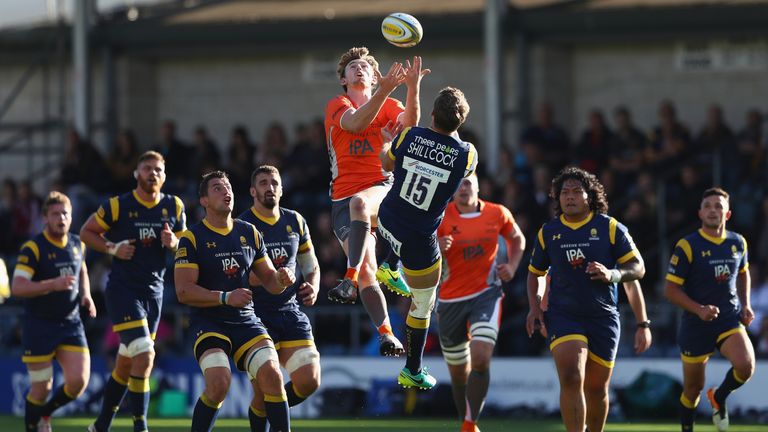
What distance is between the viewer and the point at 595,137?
1931 cm

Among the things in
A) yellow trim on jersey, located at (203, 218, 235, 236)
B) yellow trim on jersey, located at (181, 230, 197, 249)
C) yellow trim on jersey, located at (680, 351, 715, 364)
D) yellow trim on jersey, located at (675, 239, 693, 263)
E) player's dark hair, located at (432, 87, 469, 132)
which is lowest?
yellow trim on jersey, located at (680, 351, 715, 364)

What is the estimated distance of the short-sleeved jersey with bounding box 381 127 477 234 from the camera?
10375mm

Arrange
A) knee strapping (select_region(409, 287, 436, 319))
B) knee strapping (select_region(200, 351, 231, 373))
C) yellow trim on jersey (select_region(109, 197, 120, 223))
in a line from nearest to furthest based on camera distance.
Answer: knee strapping (select_region(200, 351, 231, 373)) < knee strapping (select_region(409, 287, 436, 319)) < yellow trim on jersey (select_region(109, 197, 120, 223))

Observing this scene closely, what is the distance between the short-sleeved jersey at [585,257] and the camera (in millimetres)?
11117

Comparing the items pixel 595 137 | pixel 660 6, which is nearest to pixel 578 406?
pixel 595 137

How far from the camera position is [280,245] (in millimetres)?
11406

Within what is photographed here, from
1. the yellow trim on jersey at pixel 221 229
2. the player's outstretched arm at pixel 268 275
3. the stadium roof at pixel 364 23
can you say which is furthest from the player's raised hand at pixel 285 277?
the stadium roof at pixel 364 23

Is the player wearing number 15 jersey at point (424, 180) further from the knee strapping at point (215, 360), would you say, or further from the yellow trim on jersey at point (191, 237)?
the knee strapping at point (215, 360)

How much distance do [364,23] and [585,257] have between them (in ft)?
37.8

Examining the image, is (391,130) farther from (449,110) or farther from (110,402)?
(110,402)

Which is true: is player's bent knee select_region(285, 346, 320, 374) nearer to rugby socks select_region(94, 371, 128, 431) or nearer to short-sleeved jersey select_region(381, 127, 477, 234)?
short-sleeved jersey select_region(381, 127, 477, 234)

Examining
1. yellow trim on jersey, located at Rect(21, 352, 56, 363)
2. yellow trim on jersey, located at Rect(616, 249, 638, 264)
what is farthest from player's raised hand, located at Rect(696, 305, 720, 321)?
yellow trim on jersey, located at Rect(21, 352, 56, 363)

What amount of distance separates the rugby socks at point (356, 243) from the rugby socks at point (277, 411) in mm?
1108

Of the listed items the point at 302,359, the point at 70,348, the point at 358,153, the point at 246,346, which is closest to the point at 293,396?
the point at 302,359
